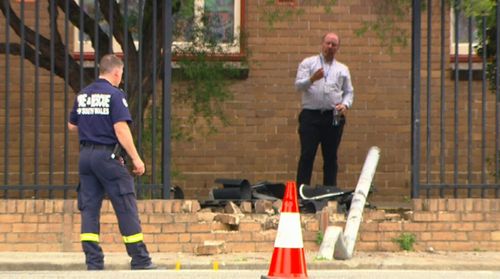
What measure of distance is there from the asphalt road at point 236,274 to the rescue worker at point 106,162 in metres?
0.19

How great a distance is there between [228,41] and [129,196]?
4.72 metres

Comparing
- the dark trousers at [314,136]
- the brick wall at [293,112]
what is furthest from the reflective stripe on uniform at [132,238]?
the brick wall at [293,112]

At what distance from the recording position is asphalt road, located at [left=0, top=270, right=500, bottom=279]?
959 centimetres

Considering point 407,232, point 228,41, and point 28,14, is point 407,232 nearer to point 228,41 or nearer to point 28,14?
point 228,41

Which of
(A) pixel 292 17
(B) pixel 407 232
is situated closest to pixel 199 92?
(A) pixel 292 17

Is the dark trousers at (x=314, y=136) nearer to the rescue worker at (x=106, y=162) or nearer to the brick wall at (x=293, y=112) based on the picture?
the brick wall at (x=293, y=112)

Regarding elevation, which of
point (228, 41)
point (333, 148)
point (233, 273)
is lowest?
point (233, 273)

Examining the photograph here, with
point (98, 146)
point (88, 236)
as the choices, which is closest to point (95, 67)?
point (98, 146)

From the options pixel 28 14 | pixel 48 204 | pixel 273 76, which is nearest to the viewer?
pixel 48 204

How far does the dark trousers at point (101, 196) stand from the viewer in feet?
31.7

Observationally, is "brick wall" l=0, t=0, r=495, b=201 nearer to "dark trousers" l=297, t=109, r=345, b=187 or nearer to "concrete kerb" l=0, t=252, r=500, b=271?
"dark trousers" l=297, t=109, r=345, b=187

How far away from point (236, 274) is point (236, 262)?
2.00 ft

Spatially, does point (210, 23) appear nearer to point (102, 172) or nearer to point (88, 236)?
point (102, 172)

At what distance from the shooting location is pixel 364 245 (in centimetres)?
1132
